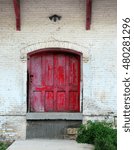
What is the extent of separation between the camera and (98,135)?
8.80 m

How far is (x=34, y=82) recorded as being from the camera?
10.5 metres

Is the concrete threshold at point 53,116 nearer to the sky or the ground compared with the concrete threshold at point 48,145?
nearer to the sky

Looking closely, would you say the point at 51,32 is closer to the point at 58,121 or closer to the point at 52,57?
the point at 52,57

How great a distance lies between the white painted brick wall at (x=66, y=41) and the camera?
33.4ft

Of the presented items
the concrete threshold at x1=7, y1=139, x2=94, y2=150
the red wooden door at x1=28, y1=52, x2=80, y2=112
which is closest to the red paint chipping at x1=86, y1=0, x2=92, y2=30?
the red wooden door at x1=28, y1=52, x2=80, y2=112

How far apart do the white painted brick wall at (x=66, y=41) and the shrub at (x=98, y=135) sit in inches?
32.4

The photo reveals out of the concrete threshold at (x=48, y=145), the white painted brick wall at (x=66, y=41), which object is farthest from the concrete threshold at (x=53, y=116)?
the concrete threshold at (x=48, y=145)

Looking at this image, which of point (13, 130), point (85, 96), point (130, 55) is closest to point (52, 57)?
point (85, 96)

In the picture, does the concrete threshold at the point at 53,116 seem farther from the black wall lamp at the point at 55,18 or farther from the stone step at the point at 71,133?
the black wall lamp at the point at 55,18

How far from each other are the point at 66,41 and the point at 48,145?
9.17ft

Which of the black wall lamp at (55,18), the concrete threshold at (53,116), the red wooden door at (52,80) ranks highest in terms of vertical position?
the black wall lamp at (55,18)

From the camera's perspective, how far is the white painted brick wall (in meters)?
10.2

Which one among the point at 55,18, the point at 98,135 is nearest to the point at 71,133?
the point at 98,135

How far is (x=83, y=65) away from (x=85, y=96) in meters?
0.80
